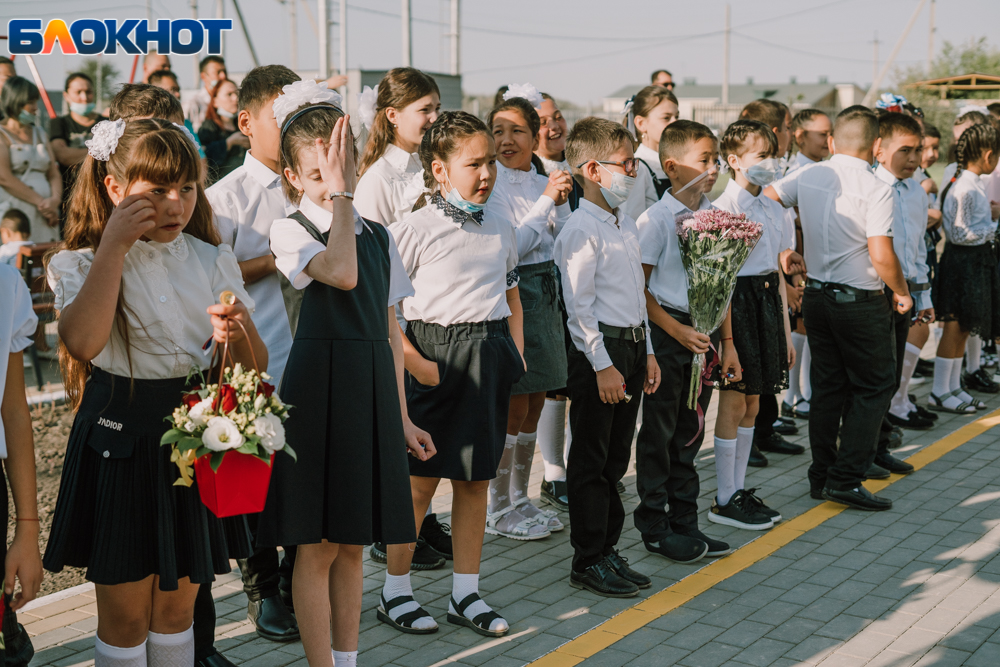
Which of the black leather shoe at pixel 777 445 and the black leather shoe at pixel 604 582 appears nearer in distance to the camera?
Result: the black leather shoe at pixel 604 582

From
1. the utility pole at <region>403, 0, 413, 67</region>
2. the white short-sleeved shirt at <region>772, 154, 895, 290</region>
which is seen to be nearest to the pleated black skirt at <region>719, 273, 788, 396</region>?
the white short-sleeved shirt at <region>772, 154, 895, 290</region>

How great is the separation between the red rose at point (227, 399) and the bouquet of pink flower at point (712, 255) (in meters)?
2.64

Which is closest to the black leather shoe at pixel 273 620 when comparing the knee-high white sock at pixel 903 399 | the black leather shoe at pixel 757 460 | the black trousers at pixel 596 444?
→ the black trousers at pixel 596 444

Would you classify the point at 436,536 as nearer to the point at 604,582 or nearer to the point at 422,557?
the point at 422,557

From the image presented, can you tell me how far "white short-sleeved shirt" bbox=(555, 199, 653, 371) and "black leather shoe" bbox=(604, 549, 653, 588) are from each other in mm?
970

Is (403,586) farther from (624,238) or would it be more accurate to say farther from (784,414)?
(784,414)

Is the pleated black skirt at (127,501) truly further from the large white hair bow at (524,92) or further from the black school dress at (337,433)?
the large white hair bow at (524,92)

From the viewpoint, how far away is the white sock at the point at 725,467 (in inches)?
214

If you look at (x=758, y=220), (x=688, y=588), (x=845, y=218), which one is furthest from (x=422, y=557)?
(x=845, y=218)

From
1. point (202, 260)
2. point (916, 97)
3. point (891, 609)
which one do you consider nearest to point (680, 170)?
point (891, 609)

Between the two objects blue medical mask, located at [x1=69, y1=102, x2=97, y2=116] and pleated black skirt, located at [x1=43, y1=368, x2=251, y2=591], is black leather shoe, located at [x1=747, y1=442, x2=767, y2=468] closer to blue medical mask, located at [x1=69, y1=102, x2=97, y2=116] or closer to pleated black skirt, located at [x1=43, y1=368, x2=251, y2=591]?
pleated black skirt, located at [x1=43, y1=368, x2=251, y2=591]

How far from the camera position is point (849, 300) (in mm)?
5672

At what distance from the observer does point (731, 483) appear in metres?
5.50

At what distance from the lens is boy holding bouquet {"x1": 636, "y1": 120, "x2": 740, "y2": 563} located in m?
4.82
